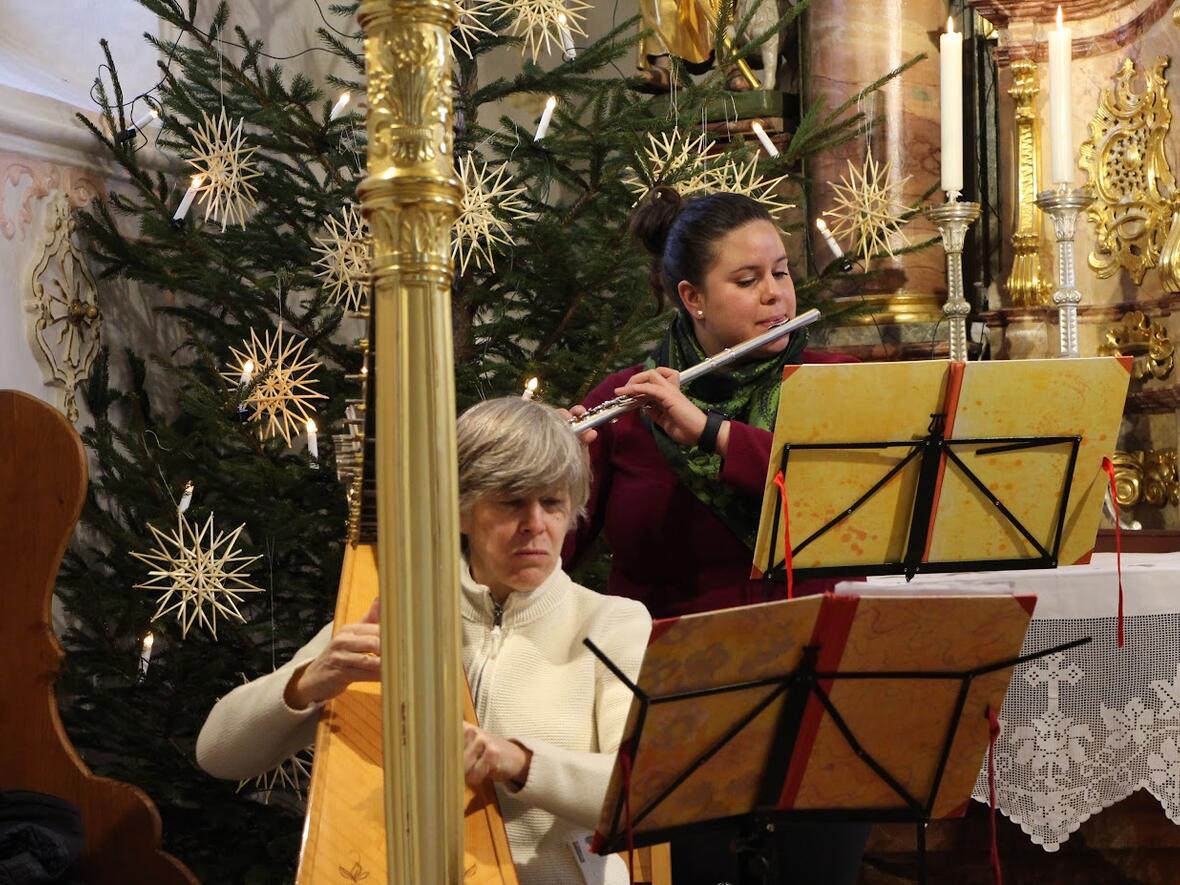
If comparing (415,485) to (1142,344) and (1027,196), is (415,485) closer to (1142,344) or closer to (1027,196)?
(1142,344)

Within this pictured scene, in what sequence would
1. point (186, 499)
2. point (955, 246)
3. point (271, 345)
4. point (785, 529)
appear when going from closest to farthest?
point (785, 529), point (186, 499), point (271, 345), point (955, 246)

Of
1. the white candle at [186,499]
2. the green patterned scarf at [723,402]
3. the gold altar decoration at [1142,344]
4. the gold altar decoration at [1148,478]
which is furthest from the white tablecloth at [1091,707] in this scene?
the white candle at [186,499]

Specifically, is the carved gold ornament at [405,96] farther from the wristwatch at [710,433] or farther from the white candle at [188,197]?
the white candle at [188,197]

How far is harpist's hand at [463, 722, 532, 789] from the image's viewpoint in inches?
67.1

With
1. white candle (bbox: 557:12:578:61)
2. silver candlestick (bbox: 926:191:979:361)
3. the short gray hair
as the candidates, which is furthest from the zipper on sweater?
silver candlestick (bbox: 926:191:979:361)

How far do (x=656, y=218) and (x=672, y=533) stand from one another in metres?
0.61

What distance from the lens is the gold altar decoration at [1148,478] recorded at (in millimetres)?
4059

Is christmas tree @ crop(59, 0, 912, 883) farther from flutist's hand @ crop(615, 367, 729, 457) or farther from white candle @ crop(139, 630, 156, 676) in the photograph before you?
flutist's hand @ crop(615, 367, 729, 457)

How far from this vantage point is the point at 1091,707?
3.05 m

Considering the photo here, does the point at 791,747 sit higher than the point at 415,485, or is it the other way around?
the point at 415,485

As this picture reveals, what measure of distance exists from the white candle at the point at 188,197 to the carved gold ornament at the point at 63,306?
0.41 metres

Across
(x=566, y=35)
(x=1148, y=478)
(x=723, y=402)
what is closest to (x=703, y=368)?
(x=723, y=402)

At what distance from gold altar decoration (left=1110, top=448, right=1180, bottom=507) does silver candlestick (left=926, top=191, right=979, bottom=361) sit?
1.83 feet

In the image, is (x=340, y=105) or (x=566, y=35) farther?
(x=340, y=105)
